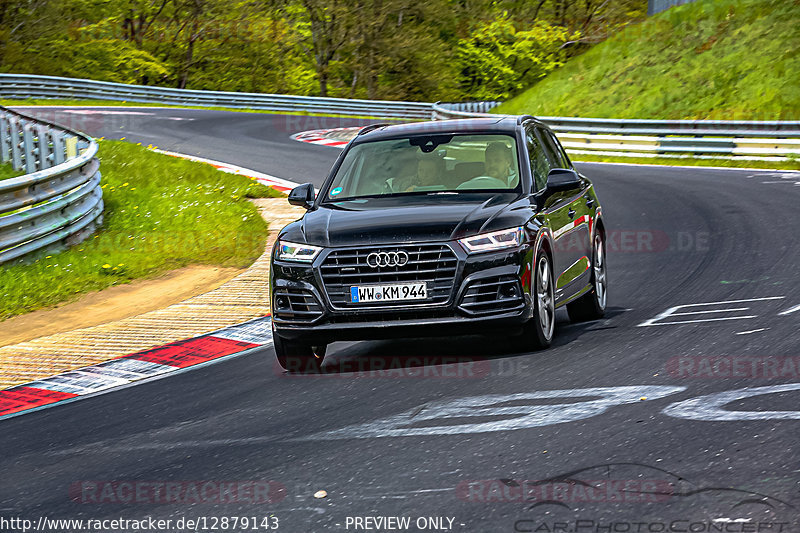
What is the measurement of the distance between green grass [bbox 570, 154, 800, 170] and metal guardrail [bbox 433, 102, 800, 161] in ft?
0.79

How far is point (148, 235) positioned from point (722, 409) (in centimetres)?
1126

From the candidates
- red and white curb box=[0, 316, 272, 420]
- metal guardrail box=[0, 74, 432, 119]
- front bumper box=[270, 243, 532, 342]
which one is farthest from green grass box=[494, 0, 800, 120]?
front bumper box=[270, 243, 532, 342]

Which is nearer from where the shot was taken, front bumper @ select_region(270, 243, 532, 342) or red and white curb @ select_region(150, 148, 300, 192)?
front bumper @ select_region(270, 243, 532, 342)

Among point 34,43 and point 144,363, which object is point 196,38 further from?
point 144,363

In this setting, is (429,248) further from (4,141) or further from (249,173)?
(249,173)

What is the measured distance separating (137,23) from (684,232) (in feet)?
180

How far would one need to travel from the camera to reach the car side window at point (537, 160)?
895 centimetres

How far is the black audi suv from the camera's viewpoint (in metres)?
7.69

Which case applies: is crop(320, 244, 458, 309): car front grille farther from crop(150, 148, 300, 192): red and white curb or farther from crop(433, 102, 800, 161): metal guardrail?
crop(433, 102, 800, 161): metal guardrail

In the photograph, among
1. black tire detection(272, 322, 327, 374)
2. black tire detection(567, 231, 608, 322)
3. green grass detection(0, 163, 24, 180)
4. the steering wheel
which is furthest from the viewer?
green grass detection(0, 163, 24, 180)

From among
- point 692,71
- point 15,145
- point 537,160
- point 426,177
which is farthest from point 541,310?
point 692,71

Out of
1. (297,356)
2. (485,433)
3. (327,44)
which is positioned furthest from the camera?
(327,44)

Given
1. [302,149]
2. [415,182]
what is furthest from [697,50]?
[415,182]

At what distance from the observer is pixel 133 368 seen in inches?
348
